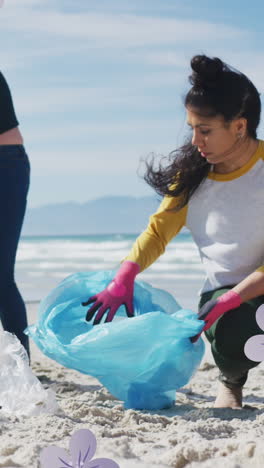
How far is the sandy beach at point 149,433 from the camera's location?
158 cm

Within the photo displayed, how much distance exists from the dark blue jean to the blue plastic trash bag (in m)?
0.28

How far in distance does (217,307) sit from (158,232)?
33cm

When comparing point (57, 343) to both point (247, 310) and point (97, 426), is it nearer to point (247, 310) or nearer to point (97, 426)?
point (97, 426)

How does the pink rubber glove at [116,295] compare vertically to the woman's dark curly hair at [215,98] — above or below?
below

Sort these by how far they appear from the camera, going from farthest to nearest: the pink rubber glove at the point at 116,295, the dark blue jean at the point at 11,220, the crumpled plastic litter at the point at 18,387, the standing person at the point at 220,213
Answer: the dark blue jean at the point at 11,220 < the pink rubber glove at the point at 116,295 < the standing person at the point at 220,213 < the crumpled plastic litter at the point at 18,387

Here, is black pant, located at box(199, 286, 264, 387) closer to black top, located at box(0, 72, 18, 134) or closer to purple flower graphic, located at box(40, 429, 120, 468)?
purple flower graphic, located at box(40, 429, 120, 468)

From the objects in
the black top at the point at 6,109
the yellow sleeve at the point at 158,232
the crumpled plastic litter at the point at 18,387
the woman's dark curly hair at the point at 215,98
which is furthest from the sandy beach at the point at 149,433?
the black top at the point at 6,109

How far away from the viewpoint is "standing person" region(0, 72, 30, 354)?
246cm

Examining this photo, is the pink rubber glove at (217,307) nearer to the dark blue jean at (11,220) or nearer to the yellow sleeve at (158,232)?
the yellow sleeve at (158,232)

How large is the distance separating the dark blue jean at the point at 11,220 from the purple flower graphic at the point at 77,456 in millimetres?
1099

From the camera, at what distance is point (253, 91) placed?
2.14 metres

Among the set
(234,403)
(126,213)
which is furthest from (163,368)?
(126,213)

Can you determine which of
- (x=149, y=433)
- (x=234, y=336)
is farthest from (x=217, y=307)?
(x=149, y=433)

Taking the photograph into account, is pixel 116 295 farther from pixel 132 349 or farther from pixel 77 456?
pixel 77 456
